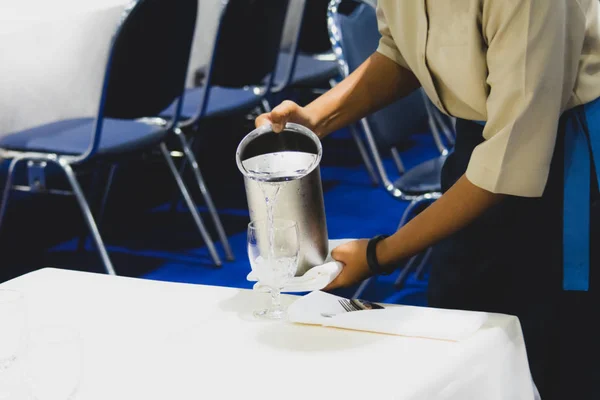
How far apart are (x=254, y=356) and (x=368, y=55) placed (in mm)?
1615

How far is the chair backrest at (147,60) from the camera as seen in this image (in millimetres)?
2857

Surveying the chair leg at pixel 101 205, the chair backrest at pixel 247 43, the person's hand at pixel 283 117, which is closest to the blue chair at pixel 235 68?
the chair backrest at pixel 247 43

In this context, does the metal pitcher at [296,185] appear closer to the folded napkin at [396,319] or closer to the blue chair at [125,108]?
the folded napkin at [396,319]

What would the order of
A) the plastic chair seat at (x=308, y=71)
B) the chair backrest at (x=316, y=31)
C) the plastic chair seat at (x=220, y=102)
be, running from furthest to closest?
1. the chair backrest at (x=316, y=31)
2. the plastic chair seat at (x=308, y=71)
3. the plastic chair seat at (x=220, y=102)

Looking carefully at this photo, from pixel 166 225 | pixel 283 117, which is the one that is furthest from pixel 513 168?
pixel 166 225

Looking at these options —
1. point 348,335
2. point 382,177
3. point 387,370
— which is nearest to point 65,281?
point 348,335

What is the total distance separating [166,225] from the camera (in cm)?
387

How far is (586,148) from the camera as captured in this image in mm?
1531

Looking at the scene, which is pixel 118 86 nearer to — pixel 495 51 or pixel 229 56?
pixel 229 56

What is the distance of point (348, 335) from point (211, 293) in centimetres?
28

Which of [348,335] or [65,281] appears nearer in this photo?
[348,335]

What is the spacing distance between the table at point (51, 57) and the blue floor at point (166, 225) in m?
0.50

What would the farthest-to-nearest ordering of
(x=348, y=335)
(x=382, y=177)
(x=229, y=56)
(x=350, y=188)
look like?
(x=350, y=188) < (x=229, y=56) < (x=382, y=177) < (x=348, y=335)

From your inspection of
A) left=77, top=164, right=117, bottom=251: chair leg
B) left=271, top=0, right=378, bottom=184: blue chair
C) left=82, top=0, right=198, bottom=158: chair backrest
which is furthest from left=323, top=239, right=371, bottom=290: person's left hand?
left=271, top=0, right=378, bottom=184: blue chair
